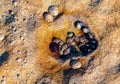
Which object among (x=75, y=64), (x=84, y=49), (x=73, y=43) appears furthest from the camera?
(x=73, y=43)

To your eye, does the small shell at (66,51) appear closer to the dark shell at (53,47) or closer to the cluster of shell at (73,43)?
the cluster of shell at (73,43)

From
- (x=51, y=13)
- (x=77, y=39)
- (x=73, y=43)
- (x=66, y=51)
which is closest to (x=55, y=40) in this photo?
(x=66, y=51)

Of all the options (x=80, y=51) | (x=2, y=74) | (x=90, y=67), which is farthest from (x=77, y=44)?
(x=2, y=74)

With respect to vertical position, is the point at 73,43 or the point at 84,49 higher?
the point at 73,43

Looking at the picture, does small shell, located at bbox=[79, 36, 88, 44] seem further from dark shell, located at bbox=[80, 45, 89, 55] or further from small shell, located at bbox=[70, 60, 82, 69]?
small shell, located at bbox=[70, 60, 82, 69]

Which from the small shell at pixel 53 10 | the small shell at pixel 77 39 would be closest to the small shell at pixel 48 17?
the small shell at pixel 53 10

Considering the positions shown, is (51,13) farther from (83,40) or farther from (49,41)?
(83,40)

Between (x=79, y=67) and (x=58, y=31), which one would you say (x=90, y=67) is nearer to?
(x=79, y=67)
